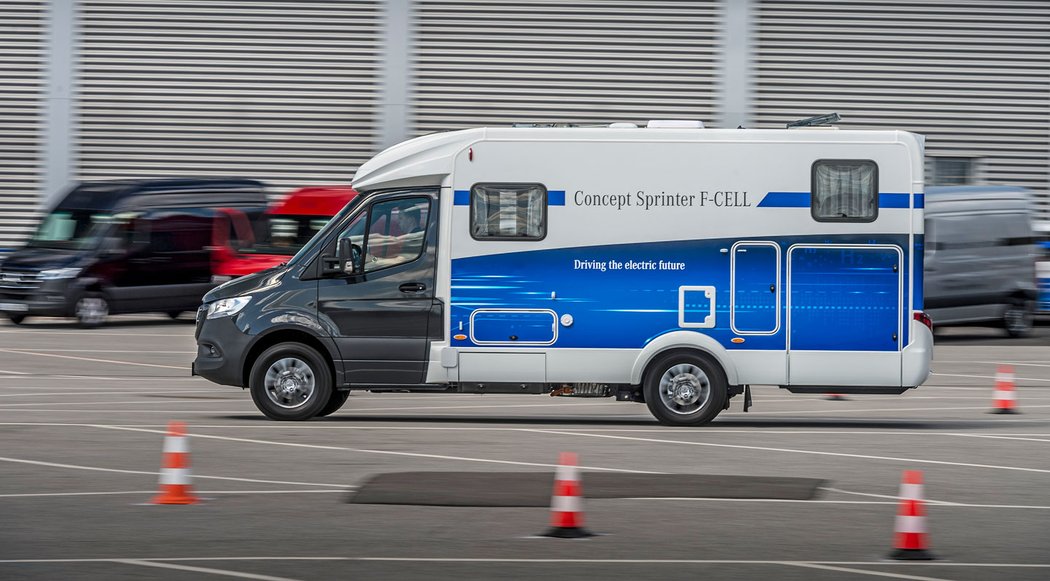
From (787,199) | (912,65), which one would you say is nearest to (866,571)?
(787,199)

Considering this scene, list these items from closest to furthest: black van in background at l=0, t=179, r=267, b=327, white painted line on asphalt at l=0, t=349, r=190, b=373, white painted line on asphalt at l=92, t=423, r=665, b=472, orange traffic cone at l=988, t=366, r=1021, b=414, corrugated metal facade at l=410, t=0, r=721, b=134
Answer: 1. white painted line on asphalt at l=92, t=423, r=665, b=472
2. orange traffic cone at l=988, t=366, r=1021, b=414
3. white painted line on asphalt at l=0, t=349, r=190, b=373
4. black van in background at l=0, t=179, r=267, b=327
5. corrugated metal facade at l=410, t=0, r=721, b=134

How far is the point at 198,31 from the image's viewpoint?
33.3 meters

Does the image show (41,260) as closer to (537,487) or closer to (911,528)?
(537,487)

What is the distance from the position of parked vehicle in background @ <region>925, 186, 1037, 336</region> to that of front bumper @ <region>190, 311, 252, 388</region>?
1415 cm

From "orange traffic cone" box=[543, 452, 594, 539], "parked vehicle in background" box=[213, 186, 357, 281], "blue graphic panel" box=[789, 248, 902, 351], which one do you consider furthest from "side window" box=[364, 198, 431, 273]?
"parked vehicle in background" box=[213, 186, 357, 281]

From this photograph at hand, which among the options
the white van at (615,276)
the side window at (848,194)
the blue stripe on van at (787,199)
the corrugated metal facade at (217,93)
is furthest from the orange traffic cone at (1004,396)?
the corrugated metal facade at (217,93)

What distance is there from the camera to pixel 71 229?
25922mm

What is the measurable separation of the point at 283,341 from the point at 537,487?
4635 millimetres

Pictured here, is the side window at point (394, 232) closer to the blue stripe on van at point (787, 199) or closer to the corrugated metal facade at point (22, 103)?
the blue stripe on van at point (787, 199)

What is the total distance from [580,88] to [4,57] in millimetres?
12692

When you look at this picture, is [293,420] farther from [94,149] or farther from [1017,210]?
[94,149]

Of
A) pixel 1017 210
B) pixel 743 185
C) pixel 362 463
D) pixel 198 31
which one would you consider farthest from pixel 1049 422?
pixel 198 31

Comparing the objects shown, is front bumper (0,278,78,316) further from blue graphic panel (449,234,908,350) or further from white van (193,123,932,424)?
blue graphic panel (449,234,908,350)

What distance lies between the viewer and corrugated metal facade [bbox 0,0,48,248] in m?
33.2
